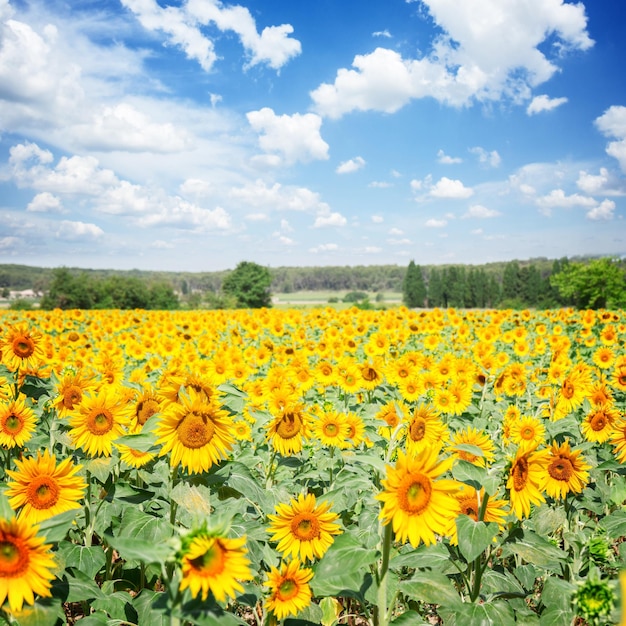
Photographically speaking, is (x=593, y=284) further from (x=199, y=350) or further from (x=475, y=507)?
(x=475, y=507)

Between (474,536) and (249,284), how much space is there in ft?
266

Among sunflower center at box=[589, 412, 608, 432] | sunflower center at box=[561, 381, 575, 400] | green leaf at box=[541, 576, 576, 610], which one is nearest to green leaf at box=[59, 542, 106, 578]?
green leaf at box=[541, 576, 576, 610]

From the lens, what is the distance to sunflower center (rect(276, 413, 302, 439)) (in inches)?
132

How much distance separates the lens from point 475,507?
8.28 feet

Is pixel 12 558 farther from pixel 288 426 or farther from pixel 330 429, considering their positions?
pixel 330 429

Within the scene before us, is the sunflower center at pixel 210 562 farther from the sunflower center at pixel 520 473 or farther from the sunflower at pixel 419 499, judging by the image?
the sunflower center at pixel 520 473

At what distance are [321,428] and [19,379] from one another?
2745 millimetres

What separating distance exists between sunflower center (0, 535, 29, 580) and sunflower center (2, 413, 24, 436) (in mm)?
2133

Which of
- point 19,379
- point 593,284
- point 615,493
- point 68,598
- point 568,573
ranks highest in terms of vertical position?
point 593,284

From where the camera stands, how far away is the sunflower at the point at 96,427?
8.62 ft

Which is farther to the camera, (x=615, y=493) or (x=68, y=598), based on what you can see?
(x=615, y=493)

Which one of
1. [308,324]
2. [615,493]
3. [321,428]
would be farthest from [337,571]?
[308,324]

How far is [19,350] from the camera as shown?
3.94 metres

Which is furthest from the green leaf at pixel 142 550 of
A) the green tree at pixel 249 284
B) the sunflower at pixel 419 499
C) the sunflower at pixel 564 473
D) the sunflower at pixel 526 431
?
the green tree at pixel 249 284
